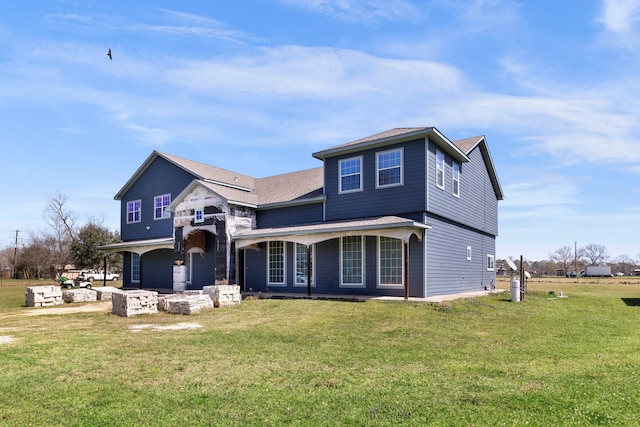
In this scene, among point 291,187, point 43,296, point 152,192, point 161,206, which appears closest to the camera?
point 43,296

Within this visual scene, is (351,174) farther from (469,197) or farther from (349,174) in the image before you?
(469,197)

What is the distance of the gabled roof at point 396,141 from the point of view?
16641 mm

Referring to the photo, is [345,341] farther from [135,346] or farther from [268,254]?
[268,254]

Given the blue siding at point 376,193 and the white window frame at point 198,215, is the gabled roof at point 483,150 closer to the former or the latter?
the blue siding at point 376,193

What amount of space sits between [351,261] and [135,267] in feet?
53.7

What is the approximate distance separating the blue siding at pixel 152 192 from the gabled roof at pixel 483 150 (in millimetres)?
14605

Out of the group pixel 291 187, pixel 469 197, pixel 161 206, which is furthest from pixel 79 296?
pixel 469 197

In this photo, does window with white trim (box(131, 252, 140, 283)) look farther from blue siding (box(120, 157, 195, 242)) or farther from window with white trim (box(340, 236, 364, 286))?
window with white trim (box(340, 236, 364, 286))

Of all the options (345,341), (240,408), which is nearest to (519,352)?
(345,341)

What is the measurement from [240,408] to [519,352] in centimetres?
562

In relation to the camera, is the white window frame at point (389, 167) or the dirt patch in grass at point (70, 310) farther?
the white window frame at point (389, 167)

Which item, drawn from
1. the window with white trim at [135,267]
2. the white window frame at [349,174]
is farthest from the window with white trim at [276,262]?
the window with white trim at [135,267]

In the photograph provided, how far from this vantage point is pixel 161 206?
26.3 m

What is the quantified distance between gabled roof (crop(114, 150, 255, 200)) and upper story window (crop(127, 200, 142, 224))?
109 centimetres
